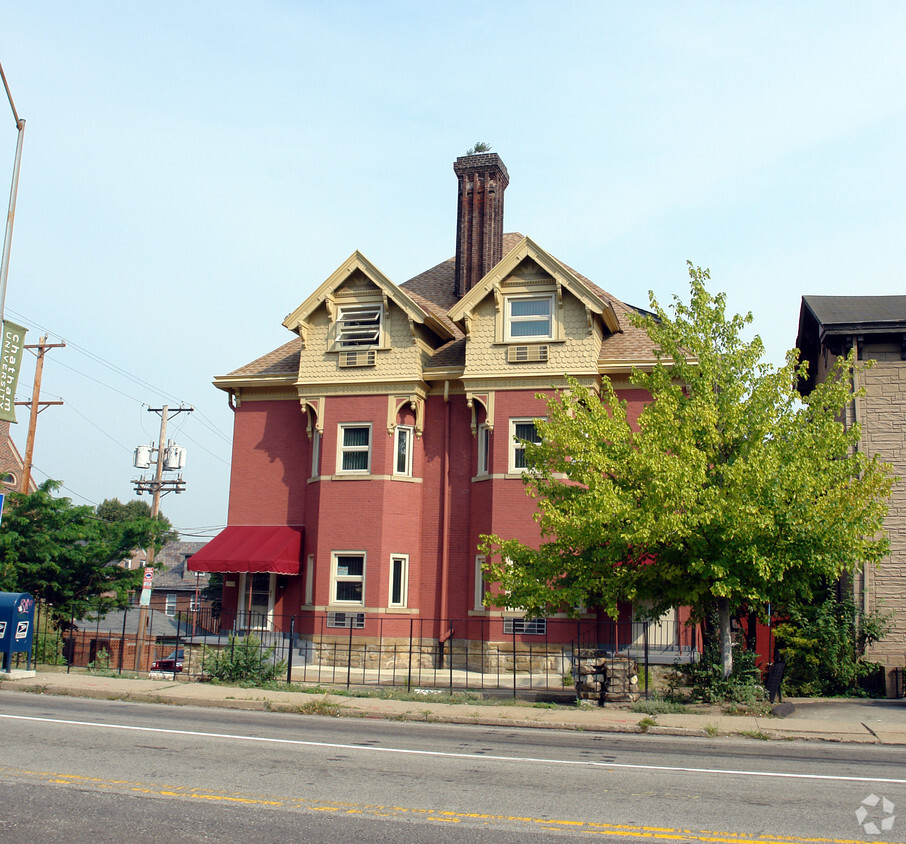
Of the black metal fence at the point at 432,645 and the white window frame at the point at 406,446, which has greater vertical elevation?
the white window frame at the point at 406,446

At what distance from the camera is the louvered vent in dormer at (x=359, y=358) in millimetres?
25688

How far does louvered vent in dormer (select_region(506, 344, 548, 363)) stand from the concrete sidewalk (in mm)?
10500

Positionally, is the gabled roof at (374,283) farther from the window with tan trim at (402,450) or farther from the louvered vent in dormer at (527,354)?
the window with tan trim at (402,450)

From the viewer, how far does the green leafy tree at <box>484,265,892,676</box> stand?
600 inches

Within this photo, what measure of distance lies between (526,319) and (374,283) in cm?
455

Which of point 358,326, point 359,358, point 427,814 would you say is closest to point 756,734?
point 427,814

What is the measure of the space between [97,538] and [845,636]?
19.2 metres

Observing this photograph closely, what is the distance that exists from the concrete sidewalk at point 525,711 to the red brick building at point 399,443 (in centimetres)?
→ 669

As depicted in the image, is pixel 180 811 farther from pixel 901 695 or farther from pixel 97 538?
pixel 97 538

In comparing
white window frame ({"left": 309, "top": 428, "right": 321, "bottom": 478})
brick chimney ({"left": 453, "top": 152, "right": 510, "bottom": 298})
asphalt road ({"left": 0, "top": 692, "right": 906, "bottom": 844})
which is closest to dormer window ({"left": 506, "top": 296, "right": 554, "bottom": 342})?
brick chimney ({"left": 453, "top": 152, "right": 510, "bottom": 298})

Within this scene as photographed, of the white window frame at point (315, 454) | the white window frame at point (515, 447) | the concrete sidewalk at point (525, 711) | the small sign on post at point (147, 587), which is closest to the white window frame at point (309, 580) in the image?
the white window frame at point (315, 454)

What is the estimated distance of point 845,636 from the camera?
1923cm

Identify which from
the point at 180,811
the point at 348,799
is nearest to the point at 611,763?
the point at 348,799

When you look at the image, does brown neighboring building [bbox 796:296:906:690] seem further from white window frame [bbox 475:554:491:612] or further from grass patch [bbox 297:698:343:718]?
grass patch [bbox 297:698:343:718]
